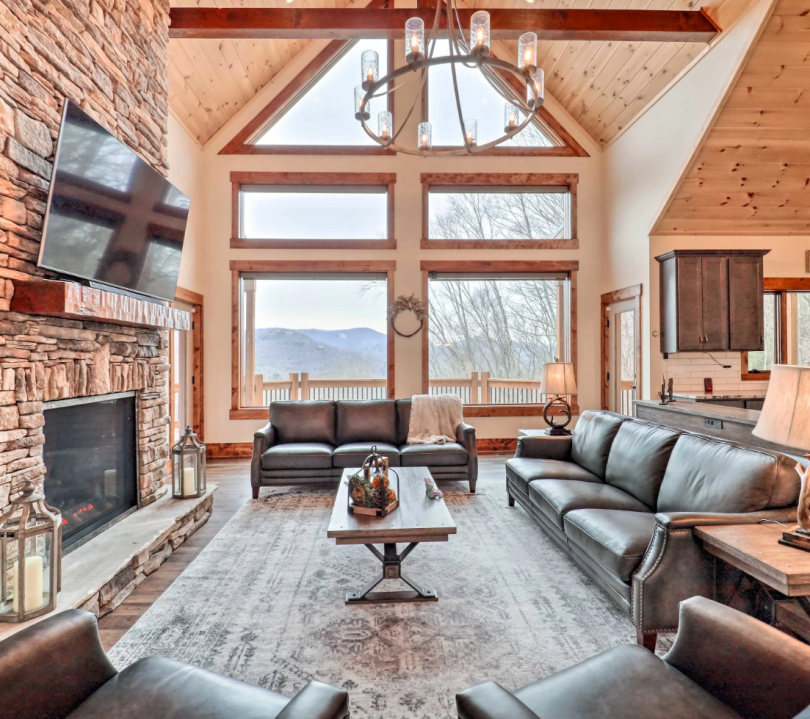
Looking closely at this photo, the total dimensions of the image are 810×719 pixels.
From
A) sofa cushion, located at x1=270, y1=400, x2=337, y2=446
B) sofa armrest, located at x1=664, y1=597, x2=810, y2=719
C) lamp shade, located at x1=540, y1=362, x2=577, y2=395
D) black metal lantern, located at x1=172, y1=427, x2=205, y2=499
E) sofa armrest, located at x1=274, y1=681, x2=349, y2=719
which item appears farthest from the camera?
sofa cushion, located at x1=270, y1=400, x2=337, y2=446

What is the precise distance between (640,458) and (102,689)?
9.53 ft

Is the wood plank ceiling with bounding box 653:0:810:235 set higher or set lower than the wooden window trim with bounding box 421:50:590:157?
lower

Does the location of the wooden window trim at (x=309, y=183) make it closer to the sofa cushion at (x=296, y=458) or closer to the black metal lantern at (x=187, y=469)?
the sofa cushion at (x=296, y=458)

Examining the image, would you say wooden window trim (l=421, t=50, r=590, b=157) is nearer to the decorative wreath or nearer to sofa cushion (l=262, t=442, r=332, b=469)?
the decorative wreath

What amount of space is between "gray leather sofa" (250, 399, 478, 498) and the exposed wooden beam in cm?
343

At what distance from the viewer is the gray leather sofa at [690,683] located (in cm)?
117

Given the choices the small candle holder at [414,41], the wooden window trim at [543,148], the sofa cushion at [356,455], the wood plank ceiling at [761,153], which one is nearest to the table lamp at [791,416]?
the small candle holder at [414,41]

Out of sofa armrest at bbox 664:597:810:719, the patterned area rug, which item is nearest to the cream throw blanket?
the patterned area rug

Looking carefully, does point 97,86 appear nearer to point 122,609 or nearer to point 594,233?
point 122,609

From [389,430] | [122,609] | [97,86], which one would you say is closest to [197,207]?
[97,86]

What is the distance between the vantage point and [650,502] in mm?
2898

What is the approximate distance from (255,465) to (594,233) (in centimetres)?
508

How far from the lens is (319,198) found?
643cm

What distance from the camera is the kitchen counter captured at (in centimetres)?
371
